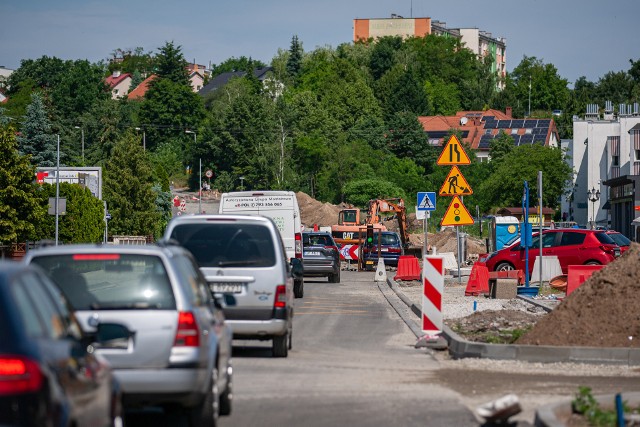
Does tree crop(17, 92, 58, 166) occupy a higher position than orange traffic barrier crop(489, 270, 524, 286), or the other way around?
tree crop(17, 92, 58, 166)

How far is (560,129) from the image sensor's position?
159625 millimetres

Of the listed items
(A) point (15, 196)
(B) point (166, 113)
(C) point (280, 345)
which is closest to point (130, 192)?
(A) point (15, 196)

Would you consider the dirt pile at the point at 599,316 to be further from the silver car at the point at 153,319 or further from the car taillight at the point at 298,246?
the car taillight at the point at 298,246

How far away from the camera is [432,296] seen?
58.2 feet

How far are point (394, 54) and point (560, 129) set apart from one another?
83.1 ft

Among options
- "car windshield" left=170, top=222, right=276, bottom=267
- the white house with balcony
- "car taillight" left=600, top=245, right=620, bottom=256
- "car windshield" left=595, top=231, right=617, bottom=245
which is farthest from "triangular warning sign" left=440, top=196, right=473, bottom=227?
the white house with balcony

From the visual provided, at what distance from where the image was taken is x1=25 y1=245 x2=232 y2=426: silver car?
911cm

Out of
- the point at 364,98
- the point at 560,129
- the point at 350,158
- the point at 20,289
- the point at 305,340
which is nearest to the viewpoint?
the point at 20,289

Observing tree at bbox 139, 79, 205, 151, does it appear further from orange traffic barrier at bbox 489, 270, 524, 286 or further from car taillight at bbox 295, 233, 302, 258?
car taillight at bbox 295, 233, 302, 258

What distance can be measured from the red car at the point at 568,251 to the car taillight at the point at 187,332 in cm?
2876

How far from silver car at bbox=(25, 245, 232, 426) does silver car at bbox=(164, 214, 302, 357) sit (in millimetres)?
4635

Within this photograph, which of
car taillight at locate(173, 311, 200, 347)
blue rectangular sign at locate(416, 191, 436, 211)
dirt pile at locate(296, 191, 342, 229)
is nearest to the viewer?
car taillight at locate(173, 311, 200, 347)

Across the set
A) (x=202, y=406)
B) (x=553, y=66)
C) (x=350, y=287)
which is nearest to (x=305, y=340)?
(x=202, y=406)

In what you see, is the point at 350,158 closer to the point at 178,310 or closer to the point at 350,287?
the point at 350,287
